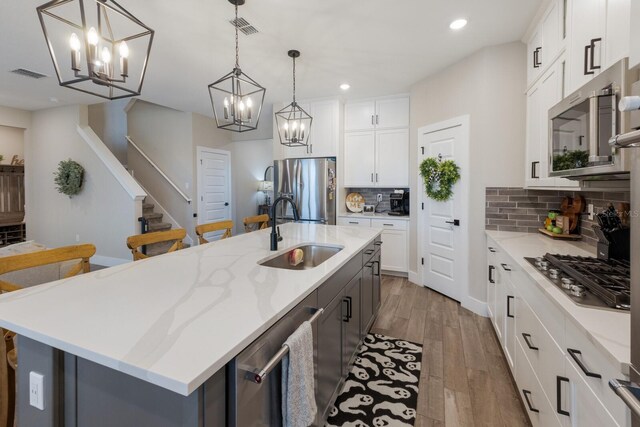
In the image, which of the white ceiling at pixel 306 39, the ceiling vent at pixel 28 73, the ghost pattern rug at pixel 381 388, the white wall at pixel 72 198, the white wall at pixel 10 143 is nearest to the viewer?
the ghost pattern rug at pixel 381 388

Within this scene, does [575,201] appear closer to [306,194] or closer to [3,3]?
[306,194]

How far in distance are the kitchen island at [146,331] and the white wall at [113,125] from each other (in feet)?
20.4

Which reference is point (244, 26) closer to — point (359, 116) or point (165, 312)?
point (359, 116)

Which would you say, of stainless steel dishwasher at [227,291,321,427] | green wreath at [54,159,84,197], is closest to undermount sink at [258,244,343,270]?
stainless steel dishwasher at [227,291,321,427]

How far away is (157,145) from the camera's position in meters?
6.11

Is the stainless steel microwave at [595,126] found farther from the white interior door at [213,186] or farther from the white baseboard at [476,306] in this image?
the white interior door at [213,186]

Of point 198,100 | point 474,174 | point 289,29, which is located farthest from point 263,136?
point 474,174

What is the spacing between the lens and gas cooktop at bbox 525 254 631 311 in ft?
3.71

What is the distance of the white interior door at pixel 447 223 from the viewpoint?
3350 millimetres

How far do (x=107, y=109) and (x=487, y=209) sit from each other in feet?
24.6

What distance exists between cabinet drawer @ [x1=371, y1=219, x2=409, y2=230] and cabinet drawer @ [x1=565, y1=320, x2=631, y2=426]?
3.24m

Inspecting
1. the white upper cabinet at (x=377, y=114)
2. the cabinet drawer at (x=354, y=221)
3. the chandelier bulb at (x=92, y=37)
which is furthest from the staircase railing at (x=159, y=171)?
the chandelier bulb at (x=92, y=37)

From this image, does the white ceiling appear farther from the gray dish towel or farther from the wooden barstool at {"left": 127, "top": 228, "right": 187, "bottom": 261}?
the gray dish towel

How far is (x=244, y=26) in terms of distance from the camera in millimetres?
2705
